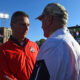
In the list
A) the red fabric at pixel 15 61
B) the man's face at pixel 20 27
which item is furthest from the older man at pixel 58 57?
the man's face at pixel 20 27

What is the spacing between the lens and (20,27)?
290 centimetres

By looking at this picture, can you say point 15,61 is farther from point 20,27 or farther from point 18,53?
point 20,27

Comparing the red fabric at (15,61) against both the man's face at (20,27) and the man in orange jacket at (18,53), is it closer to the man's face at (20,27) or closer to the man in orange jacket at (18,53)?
the man in orange jacket at (18,53)

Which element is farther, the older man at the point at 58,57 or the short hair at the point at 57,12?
the short hair at the point at 57,12

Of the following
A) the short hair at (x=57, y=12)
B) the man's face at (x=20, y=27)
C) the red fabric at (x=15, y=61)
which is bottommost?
the red fabric at (x=15, y=61)

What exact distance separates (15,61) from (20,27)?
537 mm

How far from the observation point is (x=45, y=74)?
62.4 inches

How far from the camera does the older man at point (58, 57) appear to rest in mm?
1578

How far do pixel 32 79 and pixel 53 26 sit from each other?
1.69ft

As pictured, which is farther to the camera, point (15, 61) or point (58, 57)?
point (15, 61)

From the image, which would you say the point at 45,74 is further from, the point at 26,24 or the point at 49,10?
the point at 26,24

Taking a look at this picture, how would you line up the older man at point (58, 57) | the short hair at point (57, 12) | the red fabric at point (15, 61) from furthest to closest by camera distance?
1. the red fabric at point (15, 61)
2. the short hair at point (57, 12)
3. the older man at point (58, 57)

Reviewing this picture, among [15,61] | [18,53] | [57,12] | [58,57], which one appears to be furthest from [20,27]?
[58,57]

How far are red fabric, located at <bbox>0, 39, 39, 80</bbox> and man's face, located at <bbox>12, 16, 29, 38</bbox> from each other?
16 centimetres
